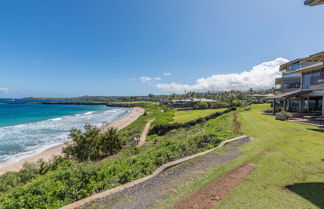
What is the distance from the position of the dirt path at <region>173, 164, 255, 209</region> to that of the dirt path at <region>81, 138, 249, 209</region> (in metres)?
0.70

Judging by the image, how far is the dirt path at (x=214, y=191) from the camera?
13.4 feet

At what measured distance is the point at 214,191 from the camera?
4.60 metres

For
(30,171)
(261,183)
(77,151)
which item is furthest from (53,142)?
(261,183)

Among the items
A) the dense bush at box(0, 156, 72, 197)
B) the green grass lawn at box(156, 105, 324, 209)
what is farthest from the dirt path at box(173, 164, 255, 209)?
the dense bush at box(0, 156, 72, 197)

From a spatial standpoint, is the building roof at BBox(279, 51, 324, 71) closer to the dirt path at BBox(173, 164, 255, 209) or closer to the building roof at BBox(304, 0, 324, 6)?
the building roof at BBox(304, 0, 324, 6)

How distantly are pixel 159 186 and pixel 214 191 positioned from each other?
1.76 metres

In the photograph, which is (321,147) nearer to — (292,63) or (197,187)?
(197,187)

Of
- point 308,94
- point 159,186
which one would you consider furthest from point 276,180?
point 308,94

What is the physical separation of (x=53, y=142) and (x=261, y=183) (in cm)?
3034

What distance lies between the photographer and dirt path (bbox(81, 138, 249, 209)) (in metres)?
4.36

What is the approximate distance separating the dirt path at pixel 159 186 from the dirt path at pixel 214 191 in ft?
2.31

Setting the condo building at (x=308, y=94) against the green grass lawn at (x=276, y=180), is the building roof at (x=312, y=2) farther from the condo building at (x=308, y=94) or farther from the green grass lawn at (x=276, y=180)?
the condo building at (x=308, y=94)

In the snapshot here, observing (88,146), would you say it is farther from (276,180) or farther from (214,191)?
(276,180)

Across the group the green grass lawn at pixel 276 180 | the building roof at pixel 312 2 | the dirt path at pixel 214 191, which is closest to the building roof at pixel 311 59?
the green grass lawn at pixel 276 180
